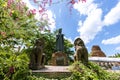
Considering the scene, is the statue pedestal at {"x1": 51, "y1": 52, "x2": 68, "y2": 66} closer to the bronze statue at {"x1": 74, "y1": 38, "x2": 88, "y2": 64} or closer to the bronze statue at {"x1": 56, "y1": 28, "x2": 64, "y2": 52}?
the bronze statue at {"x1": 56, "y1": 28, "x2": 64, "y2": 52}

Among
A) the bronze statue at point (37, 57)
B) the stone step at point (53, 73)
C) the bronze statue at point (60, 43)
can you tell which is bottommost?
the stone step at point (53, 73)

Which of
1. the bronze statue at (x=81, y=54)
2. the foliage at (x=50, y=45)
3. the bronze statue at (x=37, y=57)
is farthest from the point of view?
the foliage at (x=50, y=45)

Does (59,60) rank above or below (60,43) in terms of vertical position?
below

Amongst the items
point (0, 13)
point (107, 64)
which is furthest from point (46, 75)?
point (107, 64)

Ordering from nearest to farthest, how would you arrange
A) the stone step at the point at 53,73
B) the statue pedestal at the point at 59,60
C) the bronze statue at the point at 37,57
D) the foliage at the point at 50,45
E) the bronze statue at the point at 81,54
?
the stone step at the point at 53,73 → the bronze statue at the point at 37,57 → the bronze statue at the point at 81,54 → the statue pedestal at the point at 59,60 → the foliage at the point at 50,45

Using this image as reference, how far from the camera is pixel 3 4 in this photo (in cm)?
382

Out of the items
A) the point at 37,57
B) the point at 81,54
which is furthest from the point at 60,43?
the point at 37,57

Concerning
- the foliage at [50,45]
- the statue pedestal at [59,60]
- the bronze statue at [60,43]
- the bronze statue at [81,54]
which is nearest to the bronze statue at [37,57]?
the bronze statue at [81,54]

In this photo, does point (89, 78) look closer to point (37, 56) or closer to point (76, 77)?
point (76, 77)

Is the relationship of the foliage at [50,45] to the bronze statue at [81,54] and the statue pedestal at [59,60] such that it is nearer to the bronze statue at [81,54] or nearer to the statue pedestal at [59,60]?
the statue pedestal at [59,60]

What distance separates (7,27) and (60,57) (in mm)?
6655

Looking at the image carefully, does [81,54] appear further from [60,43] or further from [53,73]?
[60,43]

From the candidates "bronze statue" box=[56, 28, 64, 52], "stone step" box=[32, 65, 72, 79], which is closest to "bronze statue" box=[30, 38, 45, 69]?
"stone step" box=[32, 65, 72, 79]

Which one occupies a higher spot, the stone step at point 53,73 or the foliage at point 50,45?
the foliage at point 50,45
